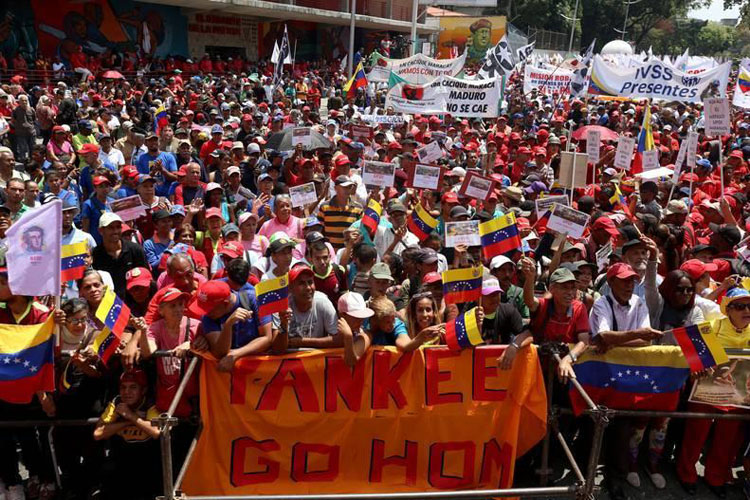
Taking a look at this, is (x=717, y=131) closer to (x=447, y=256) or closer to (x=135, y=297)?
(x=447, y=256)

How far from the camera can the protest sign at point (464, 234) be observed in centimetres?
544

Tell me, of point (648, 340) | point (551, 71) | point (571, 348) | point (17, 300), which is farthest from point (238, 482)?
point (551, 71)

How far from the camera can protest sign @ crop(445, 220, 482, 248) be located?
17.9 feet

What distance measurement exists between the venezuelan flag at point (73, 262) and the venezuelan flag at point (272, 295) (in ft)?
4.92

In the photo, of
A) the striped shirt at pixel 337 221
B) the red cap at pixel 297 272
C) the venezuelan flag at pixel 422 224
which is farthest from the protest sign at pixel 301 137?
the red cap at pixel 297 272

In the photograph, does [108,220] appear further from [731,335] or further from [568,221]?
[731,335]

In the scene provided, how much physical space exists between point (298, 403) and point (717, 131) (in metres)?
8.32

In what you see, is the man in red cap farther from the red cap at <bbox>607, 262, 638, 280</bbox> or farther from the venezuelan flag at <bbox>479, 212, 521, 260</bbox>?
the red cap at <bbox>607, 262, 638, 280</bbox>

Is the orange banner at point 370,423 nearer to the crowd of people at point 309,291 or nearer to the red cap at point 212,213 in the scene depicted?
the crowd of people at point 309,291

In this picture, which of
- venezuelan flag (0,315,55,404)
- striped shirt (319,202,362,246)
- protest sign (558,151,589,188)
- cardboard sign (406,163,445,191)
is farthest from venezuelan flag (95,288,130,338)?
protest sign (558,151,589,188)

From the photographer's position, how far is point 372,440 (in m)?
4.49

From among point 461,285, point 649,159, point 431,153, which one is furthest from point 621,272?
point 649,159

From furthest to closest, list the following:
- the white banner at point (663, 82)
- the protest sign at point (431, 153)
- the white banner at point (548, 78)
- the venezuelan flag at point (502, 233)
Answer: the white banner at point (548, 78)
the white banner at point (663, 82)
the protest sign at point (431, 153)
the venezuelan flag at point (502, 233)

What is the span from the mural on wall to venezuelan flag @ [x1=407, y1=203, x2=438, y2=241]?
2401 cm
